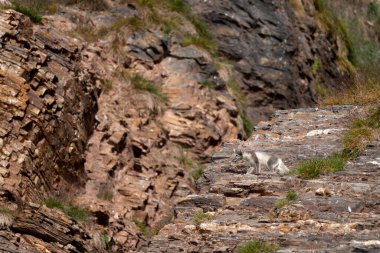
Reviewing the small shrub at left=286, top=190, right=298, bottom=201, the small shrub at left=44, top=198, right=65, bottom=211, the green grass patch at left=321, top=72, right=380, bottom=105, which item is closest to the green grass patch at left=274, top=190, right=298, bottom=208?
the small shrub at left=286, top=190, right=298, bottom=201

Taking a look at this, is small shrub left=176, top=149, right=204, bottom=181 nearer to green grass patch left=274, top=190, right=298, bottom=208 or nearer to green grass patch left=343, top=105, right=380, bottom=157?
green grass patch left=343, top=105, right=380, bottom=157

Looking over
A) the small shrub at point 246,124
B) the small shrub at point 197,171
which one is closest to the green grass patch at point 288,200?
the small shrub at point 197,171

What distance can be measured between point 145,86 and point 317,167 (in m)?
5.50

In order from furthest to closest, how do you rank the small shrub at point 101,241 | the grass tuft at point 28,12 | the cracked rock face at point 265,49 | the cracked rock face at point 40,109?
the cracked rock face at point 265,49, the grass tuft at point 28,12, the small shrub at point 101,241, the cracked rock face at point 40,109

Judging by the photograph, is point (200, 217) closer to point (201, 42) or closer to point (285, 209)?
point (285, 209)

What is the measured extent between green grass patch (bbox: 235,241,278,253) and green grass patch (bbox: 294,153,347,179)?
2.11 m

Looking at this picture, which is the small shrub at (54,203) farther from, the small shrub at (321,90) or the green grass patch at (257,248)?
the small shrub at (321,90)

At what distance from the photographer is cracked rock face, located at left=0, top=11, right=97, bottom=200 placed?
10938 millimetres

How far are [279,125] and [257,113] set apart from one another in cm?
395

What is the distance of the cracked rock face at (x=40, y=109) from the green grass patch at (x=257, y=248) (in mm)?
3589

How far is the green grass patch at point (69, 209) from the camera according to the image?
11.2 metres

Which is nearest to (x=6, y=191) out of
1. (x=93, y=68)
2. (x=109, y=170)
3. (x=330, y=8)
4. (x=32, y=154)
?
(x=32, y=154)

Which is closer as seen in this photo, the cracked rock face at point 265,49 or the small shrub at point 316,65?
the cracked rock face at point 265,49

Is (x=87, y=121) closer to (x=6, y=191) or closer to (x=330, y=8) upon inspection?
(x=6, y=191)
